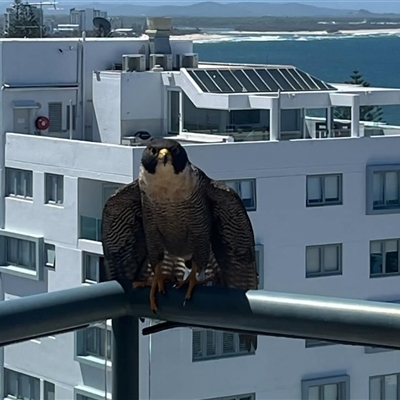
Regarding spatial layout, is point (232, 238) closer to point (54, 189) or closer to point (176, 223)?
point (176, 223)

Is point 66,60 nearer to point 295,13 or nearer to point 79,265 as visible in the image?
point 79,265

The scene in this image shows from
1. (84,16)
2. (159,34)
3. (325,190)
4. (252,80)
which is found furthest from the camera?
(84,16)

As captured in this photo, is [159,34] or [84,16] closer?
[159,34]

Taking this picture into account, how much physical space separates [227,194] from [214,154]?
1830 centimetres

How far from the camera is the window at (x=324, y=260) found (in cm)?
2302

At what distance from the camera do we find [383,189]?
24000 millimetres

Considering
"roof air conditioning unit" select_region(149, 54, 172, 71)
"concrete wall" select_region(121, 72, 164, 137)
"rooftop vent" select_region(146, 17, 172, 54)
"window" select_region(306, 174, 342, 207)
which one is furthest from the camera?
"rooftop vent" select_region(146, 17, 172, 54)

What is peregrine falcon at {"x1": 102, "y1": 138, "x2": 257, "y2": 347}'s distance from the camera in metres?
3.37

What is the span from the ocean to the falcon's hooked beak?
268 ft

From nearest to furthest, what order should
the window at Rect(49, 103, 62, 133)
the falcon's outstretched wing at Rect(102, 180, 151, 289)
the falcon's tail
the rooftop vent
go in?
the falcon's tail
the falcon's outstretched wing at Rect(102, 180, 151, 289)
the window at Rect(49, 103, 62, 133)
the rooftop vent

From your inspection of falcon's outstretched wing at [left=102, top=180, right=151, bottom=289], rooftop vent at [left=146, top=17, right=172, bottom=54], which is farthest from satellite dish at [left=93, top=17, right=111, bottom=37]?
falcon's outstretched wing at [left=102, top=180, right=151, bottom=289]

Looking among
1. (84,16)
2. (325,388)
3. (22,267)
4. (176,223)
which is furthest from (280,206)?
(176,223)

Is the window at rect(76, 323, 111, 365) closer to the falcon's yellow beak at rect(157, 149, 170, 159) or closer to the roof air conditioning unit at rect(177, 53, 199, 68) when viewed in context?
the falcon's yellow beak at rect(157, 149, 170, 159)

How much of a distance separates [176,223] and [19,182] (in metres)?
20.8
